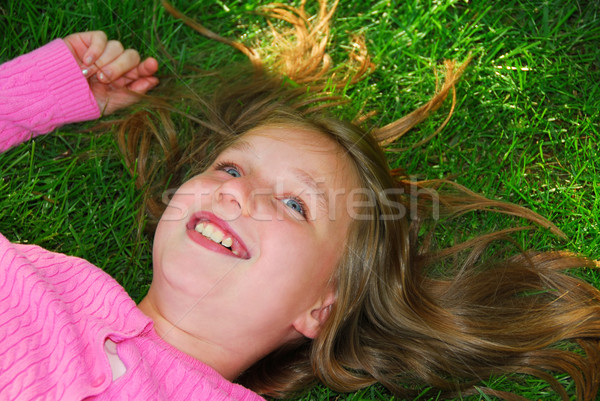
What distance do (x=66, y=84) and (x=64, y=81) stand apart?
14mm

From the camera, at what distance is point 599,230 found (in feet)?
8.47

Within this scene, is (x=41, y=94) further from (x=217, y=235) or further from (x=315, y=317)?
(x=315, y=317)

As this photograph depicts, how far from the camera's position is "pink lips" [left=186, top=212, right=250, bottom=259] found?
2051mm

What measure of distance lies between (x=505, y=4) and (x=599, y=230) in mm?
1102

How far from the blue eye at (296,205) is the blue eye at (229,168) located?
0.22 metres

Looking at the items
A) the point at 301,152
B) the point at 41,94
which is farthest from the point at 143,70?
the point at 301,152

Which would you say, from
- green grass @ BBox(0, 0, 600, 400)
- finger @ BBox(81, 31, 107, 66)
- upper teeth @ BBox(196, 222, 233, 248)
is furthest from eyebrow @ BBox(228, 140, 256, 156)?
finger @ BBox(81, 31, 107, 66)

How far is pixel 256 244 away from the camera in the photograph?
6.64 ft

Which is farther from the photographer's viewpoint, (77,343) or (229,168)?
(229,168)

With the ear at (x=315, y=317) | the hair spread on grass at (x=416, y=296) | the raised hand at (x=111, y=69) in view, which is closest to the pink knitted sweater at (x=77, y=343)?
the ear at (x=315, y=317)

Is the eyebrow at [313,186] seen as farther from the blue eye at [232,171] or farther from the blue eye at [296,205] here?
the blue eye at [232,171]

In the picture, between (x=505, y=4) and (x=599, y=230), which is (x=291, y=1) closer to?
(x=505, y=4)

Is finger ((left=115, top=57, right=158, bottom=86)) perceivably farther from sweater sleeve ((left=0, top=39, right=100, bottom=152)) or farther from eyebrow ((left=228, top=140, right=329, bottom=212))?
eyebrow ((left=228, top=140, right=329, bottom=212))

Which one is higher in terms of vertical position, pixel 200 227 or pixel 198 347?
pixel 200 227
